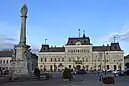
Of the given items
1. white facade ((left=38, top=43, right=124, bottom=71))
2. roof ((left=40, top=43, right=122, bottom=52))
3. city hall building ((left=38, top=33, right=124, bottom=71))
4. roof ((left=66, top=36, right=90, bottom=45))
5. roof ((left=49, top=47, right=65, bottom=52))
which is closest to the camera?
white facade ((left=38, top=43, right=124, bottom=71))

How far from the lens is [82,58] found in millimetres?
151750

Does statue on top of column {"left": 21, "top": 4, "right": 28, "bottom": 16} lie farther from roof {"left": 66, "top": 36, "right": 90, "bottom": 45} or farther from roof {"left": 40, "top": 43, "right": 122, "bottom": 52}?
roof {"left": 40, "top": 43, "right": 122, "bottom": 52}

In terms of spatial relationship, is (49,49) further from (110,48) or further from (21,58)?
(21,58)

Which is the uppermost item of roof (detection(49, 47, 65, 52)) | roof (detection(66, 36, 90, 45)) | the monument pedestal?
roof (detection(66, 36, 90, 45))

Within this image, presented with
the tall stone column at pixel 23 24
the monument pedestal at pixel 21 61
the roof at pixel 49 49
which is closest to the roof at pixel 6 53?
the roof at pixel 49 49

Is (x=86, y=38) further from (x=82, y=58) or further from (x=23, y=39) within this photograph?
(x=23, y=39)

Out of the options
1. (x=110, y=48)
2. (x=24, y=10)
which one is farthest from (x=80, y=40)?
(x=24, y=10)

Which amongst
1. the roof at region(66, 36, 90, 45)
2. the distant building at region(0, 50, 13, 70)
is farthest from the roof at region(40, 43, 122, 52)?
the distant building at region(0, 50, 13, 70)

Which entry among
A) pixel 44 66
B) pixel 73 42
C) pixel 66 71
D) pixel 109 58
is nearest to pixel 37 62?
pixel 44 66

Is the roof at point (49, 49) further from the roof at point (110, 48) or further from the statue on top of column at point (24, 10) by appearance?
the statue on top of column at point (24, 10)

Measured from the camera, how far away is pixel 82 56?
500 ft

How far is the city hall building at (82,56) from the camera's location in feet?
494

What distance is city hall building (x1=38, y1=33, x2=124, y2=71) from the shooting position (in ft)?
494

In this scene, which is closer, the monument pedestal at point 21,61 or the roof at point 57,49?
the monument pedestal at point 21,61
